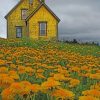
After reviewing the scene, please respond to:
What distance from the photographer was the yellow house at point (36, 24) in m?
49.1

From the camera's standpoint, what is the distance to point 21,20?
52281mm

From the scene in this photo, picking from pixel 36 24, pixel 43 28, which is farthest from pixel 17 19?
pixel 43 28

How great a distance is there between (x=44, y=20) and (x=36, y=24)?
119cm

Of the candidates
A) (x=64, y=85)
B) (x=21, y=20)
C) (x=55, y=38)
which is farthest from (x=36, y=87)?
(x=21, y=20)

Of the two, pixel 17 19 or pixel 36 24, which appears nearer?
pixel 36 24

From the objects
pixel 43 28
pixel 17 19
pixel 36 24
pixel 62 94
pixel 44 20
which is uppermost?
pixel 17 19

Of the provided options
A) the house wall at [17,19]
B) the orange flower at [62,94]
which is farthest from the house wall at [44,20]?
the orange flower at [62,94]

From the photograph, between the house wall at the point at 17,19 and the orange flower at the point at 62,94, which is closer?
the orange flower at the point at 62,94

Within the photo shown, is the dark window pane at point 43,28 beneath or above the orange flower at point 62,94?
above

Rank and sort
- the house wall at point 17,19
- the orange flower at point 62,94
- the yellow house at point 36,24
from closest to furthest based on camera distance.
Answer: the orange flower at point 62,94
the yellow house at point 36,24
the house wall at point 17,19

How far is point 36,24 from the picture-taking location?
162ft

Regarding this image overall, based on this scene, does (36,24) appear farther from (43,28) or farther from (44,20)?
(44,20)

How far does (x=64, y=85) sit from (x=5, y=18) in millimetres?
48322

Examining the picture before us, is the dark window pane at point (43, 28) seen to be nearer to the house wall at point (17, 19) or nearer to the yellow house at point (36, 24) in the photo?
the yellow house at point (36, 24)
